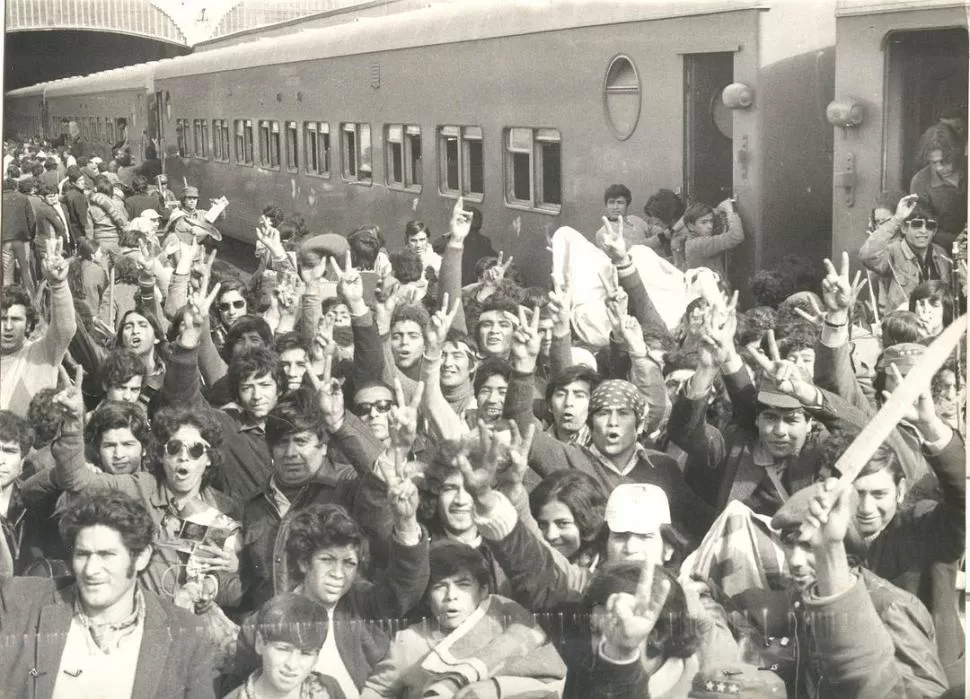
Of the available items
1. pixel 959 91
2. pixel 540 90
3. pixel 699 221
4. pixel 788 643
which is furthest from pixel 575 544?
pixel 959 91

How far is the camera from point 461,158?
4594 mm

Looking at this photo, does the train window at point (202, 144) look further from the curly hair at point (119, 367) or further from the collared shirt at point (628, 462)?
the collared shirt at point (628, 462)

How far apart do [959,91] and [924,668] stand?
1.65m

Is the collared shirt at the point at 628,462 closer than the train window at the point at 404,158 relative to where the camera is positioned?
Yes

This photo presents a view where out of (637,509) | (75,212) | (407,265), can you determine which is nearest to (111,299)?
(75,212)

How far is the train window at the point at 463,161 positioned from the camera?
15.1ft

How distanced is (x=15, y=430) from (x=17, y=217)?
0.59 metres

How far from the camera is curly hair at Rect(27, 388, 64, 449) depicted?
4.39 metres

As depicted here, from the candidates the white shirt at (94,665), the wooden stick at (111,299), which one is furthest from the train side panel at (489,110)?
the white shirt at (94,665)

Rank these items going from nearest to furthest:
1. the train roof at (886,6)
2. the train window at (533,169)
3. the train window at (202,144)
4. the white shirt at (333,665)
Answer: the train roof at (886,6)
the white shirt at (333,665)
the train window at (533,169)
the train window at (202,144)

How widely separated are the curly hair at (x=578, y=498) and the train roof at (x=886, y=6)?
1492 mm

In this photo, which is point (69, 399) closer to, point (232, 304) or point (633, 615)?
point (232, 304)

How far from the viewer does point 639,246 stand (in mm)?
4543

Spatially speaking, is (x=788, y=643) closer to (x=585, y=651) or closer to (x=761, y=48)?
(x=585, y=651)
